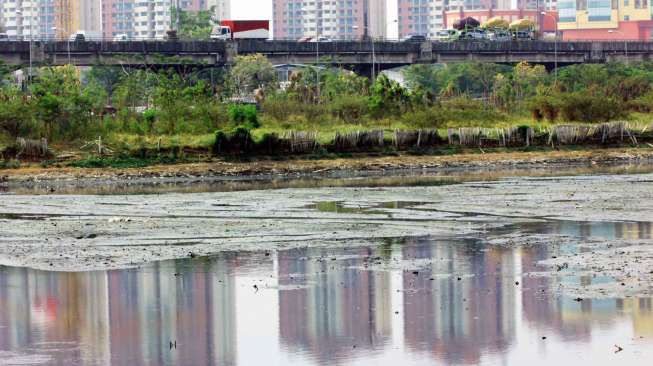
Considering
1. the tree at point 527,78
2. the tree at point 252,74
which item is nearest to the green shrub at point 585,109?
the tree at point 527,78

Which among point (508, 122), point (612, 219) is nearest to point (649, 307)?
point (612, 219)

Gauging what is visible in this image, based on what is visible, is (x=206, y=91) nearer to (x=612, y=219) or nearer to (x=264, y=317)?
(x=612, y=219)

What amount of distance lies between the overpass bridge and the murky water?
103 metres

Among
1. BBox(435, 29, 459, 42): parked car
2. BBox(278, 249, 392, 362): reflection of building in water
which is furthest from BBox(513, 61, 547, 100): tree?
BBox(278, 249, 392, 362): reflection of building in water

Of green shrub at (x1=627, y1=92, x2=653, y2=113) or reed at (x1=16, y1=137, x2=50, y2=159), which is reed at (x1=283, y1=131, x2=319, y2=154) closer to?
reed at (x1=16, y1=137, x2=50, y2=159)

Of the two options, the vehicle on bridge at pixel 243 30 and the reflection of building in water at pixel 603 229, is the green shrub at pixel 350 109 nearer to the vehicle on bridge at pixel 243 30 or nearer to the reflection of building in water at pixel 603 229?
the reflection of building in water at pixel 603 229

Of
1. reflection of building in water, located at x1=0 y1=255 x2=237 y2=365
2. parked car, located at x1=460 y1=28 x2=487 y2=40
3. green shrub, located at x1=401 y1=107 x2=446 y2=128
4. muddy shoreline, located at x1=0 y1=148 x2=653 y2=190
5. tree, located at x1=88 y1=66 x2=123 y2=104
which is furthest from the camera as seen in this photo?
parked car, located at x1=460 y1=28 x2=487 y2=40

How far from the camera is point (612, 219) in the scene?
39250 mm

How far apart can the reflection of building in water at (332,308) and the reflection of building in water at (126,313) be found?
42.9 inches

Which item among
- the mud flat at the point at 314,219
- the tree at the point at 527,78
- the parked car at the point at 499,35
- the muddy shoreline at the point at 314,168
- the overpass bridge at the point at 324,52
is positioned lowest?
the mud flat at the point at 314,219

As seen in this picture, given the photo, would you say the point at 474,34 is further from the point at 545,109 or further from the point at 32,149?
the point at 32,149

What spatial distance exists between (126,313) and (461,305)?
5952 millimetres

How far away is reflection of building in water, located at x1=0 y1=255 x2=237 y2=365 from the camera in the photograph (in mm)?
22312

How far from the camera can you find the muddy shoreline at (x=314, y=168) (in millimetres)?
62812
